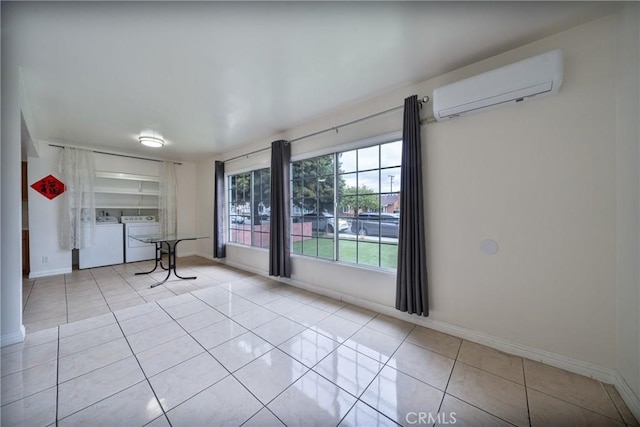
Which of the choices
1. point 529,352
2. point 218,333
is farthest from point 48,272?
point 529,352

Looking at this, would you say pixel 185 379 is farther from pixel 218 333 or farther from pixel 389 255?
pixel 389 255

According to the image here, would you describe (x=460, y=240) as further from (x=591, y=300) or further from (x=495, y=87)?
(x=495, y=87)

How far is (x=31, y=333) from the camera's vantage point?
2.16 meters

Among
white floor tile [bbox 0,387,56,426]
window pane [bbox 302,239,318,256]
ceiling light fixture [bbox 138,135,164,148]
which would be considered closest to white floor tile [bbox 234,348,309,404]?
white floor tile [bbox 0,387,56,426]

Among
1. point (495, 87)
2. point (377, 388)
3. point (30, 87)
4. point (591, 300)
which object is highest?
point (30, 87)

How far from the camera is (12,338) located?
2.00 meters

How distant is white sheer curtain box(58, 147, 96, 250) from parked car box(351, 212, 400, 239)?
520 centimetres

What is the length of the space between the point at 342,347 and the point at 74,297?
3687 millimetres

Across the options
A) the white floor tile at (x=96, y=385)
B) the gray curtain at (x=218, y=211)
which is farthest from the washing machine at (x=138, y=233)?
the white floor tile at (x=96, y=385)

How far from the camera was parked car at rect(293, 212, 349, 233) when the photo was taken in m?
3.05

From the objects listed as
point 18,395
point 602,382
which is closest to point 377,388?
point 602,382

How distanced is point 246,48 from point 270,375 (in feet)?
8.24

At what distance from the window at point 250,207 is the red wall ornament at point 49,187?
9.66ft

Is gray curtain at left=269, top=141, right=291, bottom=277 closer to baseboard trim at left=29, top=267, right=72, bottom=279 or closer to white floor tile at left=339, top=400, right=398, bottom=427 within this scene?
white floor tile at left=339, top=400, right=398, bottom=427
